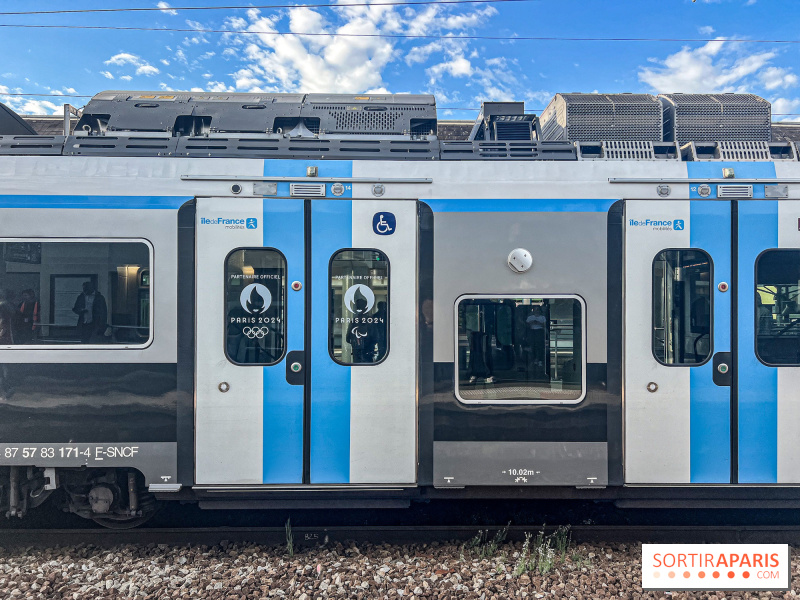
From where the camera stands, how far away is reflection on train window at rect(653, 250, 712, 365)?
13.5ft

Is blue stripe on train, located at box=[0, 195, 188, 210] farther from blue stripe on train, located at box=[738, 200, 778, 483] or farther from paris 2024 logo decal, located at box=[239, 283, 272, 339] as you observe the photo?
blue stripe on train, located at box=[738, 200, 778, 483]

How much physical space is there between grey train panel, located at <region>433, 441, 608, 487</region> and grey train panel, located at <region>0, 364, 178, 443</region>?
7.57 feet

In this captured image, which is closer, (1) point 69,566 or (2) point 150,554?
(1) point 69,566

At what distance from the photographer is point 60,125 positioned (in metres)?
13.8

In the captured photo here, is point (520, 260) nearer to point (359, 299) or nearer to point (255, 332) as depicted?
point (359, 299)

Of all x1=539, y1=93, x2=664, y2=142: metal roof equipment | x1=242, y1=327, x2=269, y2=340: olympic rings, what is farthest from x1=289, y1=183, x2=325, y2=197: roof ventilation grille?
x1=539, y1=93, x2=664, y2=142: metal roof equipment

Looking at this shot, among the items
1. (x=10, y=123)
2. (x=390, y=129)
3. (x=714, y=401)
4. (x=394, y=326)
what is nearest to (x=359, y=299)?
(x=394, y=326)

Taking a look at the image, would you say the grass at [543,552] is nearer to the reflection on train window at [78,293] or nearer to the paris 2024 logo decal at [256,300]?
the paris 2024 logo decal at [256,300]

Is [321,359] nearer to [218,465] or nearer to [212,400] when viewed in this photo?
[212,400]

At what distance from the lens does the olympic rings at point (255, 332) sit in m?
4.11

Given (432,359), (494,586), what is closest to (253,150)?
(432,359)

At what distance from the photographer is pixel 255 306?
13.5 ft

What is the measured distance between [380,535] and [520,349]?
2177mm

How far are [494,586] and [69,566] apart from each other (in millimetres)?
3518
